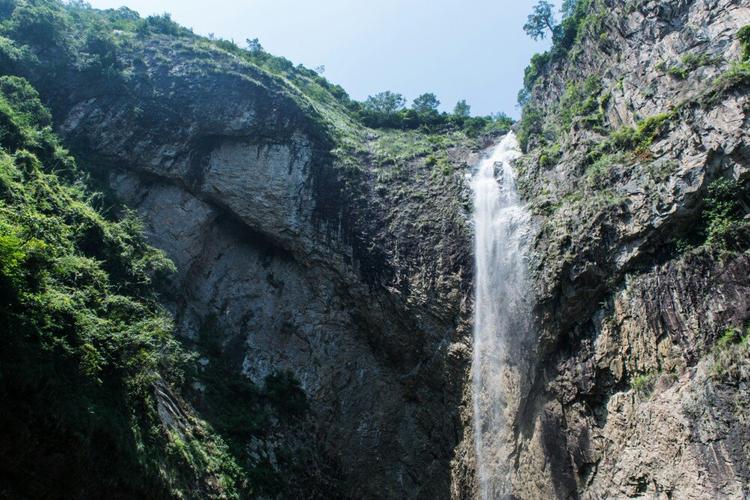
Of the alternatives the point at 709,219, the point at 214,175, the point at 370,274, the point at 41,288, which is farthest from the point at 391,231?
the point at 41,288

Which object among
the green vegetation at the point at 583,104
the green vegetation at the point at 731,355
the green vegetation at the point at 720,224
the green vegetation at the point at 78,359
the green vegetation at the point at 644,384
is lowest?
the green vegetation at the point at 78,359

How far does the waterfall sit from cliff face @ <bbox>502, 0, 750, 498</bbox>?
0.61 meters

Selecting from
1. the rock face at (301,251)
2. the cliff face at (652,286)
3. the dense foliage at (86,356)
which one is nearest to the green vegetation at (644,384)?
the cliff face at (652,286)

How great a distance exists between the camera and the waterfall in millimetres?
14922

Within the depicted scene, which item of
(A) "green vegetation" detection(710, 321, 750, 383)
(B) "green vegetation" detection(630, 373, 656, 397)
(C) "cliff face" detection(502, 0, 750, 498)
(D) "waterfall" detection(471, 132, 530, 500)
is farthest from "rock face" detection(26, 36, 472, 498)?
(A) "green vegetation" detection(710, 321, 750, 383)

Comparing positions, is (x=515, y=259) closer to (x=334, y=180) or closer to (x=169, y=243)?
(x=334, y=180)

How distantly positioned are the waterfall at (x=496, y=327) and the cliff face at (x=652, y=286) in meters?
0.61

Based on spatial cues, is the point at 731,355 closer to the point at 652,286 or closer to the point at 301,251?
the point at 652,286

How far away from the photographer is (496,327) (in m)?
15.9

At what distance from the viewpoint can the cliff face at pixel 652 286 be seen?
10523 millimetres

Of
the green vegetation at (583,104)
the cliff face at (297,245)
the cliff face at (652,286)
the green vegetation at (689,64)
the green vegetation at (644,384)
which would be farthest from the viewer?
the green vegetation at (583,104)

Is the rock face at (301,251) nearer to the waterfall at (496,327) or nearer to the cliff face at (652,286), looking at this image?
the waterfall at (496,327)

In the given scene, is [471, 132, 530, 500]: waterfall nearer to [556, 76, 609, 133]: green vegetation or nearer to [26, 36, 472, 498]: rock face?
[26, 36, 472, 498]: rock face

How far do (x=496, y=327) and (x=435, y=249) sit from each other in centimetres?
357
